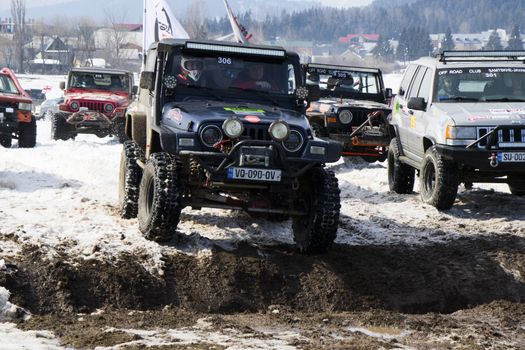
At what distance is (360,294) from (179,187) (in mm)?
1816

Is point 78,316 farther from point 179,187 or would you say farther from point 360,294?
point 360,294

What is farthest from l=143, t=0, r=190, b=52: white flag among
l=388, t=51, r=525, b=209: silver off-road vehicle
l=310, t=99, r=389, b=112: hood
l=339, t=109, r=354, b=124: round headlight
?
l=388, t=51, r=525, b=209: silver off-road vehicle

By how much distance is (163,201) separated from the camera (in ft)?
27.2

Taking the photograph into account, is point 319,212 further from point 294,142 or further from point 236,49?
point 236,49

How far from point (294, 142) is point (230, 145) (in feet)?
1.87

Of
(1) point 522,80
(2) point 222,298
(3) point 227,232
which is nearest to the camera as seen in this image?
(2) point 222,298

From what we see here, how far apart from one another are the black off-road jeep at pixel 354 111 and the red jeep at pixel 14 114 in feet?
19.7

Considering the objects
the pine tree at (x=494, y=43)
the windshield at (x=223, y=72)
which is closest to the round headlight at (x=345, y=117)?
the windshield at (x=223, y=72)

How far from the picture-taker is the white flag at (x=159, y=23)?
19.6 metres

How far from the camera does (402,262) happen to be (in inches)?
345

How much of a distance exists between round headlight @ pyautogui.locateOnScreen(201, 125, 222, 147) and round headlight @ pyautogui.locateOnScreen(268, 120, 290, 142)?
1.46 feet

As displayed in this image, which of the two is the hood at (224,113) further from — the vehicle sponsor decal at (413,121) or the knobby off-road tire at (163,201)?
the vehicle sponsor decal at (413,121)

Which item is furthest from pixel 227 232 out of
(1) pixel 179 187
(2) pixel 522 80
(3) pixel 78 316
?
(2) pixel 522 80

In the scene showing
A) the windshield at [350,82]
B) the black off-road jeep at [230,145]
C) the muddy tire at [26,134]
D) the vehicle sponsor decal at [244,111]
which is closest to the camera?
the black off-road jeep at [230,145]
